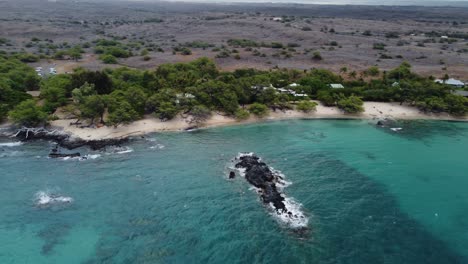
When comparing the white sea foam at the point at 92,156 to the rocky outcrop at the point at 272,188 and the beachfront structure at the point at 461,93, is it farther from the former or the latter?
the beachfront structure at the point at 461,93

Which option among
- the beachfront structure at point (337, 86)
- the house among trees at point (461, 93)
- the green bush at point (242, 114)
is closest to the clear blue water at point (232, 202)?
the green bush at point (242, 114)

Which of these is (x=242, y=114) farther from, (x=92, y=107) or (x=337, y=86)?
(x=337, y=86)

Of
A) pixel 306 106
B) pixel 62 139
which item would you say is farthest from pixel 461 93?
pixel 62 139

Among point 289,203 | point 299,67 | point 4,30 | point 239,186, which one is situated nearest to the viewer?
point 289,203

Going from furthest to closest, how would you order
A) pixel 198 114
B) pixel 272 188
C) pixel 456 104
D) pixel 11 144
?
pixel 456 104, pixel 198 114, pixel 11 144, pixel 272 188

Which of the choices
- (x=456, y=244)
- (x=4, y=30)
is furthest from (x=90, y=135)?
(x=4, y=30)

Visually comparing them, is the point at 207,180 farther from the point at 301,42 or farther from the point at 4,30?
the point at 4,30

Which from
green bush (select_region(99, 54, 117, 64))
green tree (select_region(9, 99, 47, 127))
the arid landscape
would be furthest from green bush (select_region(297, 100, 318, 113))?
green bush (select_region(99, 54, 117, 64))
